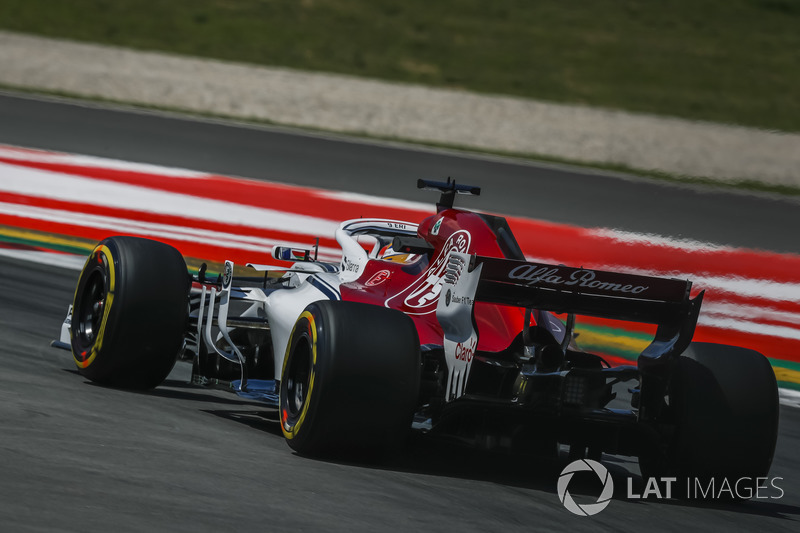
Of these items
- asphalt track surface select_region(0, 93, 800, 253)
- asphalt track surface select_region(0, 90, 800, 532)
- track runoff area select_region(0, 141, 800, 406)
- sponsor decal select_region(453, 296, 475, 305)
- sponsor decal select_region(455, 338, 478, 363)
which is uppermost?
asphalt track surface select_region(0, 93, 800, 253)

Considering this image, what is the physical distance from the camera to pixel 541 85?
24.6 meters

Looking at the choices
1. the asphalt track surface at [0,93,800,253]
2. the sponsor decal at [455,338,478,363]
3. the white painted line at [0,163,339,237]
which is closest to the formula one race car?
the sponsor decal at [455,338,478,363]

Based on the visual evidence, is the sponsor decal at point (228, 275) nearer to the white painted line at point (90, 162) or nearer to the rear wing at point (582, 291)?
the rear wing at point (582, 291)

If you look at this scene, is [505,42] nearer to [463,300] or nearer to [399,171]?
[399,171]

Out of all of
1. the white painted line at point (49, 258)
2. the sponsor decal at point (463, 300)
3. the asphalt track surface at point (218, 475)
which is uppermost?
the white painted line at point (49, 258)

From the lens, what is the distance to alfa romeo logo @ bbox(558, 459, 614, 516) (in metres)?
5.19

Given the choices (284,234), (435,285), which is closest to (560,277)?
(435,285)

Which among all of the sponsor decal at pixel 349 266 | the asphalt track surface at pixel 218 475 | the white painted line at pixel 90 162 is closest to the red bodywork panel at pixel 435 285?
the sponsor decal at pixel 349 266

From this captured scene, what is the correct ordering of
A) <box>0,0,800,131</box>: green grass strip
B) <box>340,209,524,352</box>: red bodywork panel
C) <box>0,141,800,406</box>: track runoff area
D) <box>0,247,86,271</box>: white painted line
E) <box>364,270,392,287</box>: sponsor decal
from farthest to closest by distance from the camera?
1. <box>0,0,800,131</box>: green grass strip
2. <box>0,247,86,271</box>: white painted line
3. <box>0,141,800,406</box>: track runoff area
4. <box>364,270,392,287</box>: sponsor decal
5. <box>340,209,524,352</box>: red bodywork panel

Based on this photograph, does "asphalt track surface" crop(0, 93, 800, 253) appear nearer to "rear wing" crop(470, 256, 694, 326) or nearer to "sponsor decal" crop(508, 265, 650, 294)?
"rear wing" crop(470, 256, 694, 326)

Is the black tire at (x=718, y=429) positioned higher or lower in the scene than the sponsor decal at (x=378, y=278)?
lower

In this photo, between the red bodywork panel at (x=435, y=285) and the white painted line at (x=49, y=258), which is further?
the white painted line at (x=49, y=258)

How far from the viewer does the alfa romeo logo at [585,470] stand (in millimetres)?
5188

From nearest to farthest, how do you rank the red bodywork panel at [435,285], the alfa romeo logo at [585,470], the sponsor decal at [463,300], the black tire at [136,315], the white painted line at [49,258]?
the alfa romeo logo at [585,470] → the sponsor decal at [463,300] → the red bodywork panel at [435,285] → the black tire at [136,315] → the white painted line at [49,258]
